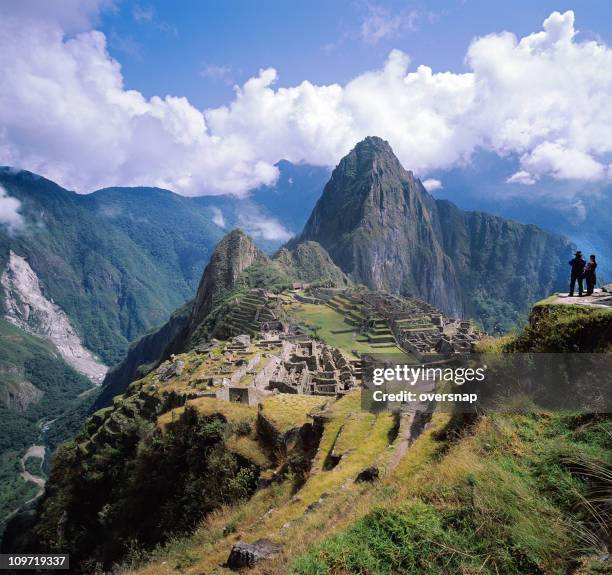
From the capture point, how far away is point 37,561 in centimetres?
2056

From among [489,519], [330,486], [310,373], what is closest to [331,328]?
[310,373]

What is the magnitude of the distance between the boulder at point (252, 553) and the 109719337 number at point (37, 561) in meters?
16.9

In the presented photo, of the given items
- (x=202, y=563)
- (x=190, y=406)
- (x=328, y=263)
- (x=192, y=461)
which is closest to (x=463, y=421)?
(x=202, y=563)

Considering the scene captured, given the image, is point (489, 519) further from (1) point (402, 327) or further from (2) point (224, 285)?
(2) point (224, 285)

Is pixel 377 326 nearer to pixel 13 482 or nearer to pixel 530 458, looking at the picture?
pixel 530 458

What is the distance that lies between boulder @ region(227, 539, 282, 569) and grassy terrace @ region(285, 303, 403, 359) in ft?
166

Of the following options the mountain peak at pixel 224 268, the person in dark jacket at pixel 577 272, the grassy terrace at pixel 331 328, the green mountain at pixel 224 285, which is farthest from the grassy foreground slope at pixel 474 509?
the mountain peak at pixel 224 268

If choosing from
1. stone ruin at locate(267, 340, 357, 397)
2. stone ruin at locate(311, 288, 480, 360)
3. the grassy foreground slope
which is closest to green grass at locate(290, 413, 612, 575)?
the grassy foreground slope

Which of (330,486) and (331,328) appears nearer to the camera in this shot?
(330,486)

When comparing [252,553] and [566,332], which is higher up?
[566,332]

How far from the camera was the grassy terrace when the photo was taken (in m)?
A: 68.8

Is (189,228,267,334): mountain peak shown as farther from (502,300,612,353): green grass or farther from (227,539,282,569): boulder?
(227,539,282,569): boulder

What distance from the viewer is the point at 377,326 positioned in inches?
3184

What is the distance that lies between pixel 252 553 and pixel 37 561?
1971cm
